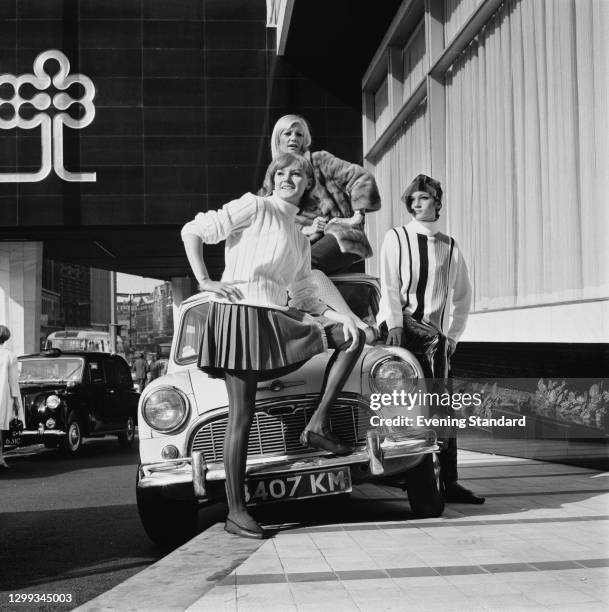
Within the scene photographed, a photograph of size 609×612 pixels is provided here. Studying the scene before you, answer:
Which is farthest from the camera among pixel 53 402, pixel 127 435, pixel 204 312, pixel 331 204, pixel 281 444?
pixel 127 435

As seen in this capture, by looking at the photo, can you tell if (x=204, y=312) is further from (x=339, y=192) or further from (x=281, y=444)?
(x=281, y=444)

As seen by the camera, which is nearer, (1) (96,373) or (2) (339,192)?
(2) (339,192)

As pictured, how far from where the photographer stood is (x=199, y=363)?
492 centimetres

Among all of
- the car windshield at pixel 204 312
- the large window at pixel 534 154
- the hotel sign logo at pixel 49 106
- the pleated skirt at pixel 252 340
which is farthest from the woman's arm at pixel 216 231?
the hotel sign logo at pixel 49 106

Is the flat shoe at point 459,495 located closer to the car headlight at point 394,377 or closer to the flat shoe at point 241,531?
the car headlight at point 394,377

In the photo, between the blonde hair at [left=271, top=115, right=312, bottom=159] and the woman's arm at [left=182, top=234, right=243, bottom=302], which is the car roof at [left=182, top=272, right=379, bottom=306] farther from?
the woman's arm at [left=182, top=234, right=243, bottom=302]

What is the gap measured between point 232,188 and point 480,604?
57.4 ft

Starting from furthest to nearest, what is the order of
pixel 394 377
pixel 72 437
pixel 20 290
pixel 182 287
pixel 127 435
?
pixel 182 287 < pixel 20 290 < pixel 127 435 < pixel 72 437 < pixel 394 377

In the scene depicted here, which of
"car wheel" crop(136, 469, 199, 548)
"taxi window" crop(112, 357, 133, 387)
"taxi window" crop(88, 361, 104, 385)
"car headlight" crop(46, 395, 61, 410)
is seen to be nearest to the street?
"car wheel" crop(136, 469, 199, 548)

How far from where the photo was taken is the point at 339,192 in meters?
6.59

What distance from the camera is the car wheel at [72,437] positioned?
12.5 m

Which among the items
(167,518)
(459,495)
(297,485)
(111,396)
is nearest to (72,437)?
(111,396)

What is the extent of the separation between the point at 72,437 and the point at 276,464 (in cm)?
829

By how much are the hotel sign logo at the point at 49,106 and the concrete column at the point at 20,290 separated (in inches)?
161
